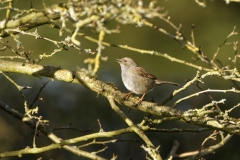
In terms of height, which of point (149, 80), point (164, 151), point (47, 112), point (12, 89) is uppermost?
point (12, 89)

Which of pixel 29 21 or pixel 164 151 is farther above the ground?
pixel 29 21

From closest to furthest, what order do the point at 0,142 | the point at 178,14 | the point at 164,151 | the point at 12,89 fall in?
the point at 0,142 → the point at 164,151 → the point at 12,89 → the point at 178,14

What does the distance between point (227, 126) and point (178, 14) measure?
1243 cm

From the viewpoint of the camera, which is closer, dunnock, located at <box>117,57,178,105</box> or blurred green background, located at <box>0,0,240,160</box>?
dunnock, located at <box>117,57,178,105</box>

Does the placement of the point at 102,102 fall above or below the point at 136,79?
above

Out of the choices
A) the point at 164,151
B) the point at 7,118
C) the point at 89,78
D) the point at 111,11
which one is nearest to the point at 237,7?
the point at 164,151

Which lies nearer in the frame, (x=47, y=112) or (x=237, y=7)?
(x=47, y=112)

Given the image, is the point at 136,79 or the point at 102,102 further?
the point at 102,102

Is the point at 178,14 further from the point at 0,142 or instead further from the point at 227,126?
the point at 227,126

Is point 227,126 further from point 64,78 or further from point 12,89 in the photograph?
point 12,89

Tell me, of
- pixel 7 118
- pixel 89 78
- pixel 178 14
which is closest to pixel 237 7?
pixel 178 14

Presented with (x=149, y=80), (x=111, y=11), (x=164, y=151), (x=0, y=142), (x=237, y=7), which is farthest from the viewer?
(x=237, y=7)

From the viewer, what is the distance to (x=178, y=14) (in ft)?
55.6

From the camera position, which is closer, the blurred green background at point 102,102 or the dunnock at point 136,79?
the dunnock at point 136,79
